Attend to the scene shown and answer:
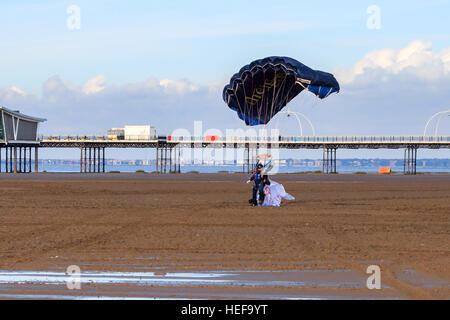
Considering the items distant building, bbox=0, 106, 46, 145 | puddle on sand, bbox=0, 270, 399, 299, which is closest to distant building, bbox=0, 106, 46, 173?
distant building, bbox=0, 106, 46, 145

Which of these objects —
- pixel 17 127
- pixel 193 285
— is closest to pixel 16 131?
pixel 17 127

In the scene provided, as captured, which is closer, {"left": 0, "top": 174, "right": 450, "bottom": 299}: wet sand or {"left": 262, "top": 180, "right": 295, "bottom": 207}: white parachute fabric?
{"left": 0, "top": 174, "right": 450, "bottom": 299}: wet sand

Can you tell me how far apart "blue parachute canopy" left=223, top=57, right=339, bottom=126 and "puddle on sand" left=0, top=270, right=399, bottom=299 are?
88.6 feet

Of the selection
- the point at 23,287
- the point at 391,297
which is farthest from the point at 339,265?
the point at 23,287

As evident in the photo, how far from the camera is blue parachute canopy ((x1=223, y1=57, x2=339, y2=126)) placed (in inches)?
1380

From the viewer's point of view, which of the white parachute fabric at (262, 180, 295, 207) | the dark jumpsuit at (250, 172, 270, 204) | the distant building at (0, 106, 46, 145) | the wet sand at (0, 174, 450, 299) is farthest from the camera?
the distant building at (0, 106, 46, 145)

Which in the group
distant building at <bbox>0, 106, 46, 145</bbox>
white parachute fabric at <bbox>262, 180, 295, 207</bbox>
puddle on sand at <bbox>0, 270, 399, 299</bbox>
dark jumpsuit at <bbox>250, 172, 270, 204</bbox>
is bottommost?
puddle on sand at <bbox>0, 270, 399, 299</bbox>

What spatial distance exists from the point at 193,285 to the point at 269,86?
108 feet

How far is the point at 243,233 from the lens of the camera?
1313cm

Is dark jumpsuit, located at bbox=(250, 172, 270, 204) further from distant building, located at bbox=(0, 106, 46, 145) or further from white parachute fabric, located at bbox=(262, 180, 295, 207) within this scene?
distant building, located at bbox=(0, 106, 46, 145)

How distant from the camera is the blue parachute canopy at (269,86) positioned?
35.1 meters

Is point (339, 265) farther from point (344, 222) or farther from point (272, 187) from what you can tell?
point (272, 187)

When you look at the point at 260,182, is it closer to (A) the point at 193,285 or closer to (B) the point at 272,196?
(B) the point at 272,196
